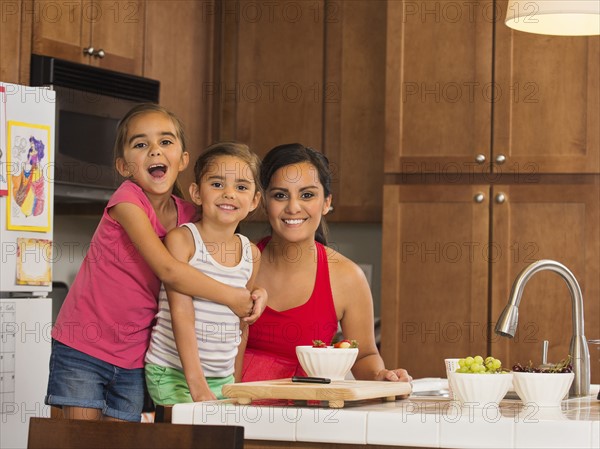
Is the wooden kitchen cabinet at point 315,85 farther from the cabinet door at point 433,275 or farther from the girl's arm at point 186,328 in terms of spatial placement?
the girl's arm at point 186,328

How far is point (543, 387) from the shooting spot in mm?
1682

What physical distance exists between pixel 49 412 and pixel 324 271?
1.02 meters

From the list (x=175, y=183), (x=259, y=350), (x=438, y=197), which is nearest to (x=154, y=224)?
(x=175, y=183)

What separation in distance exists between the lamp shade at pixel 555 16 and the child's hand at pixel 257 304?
0.80 m

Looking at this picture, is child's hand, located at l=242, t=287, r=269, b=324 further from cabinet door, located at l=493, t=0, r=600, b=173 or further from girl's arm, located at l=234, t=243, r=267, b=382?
cabinet door, located at l=493, t=0, r=600, b=173

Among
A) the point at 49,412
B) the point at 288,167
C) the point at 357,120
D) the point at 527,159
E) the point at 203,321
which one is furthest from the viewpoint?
the point at 357,120

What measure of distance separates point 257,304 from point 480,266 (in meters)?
1.66

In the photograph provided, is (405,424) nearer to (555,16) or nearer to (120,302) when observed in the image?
(120,302)

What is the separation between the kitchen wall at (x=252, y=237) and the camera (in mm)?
3807

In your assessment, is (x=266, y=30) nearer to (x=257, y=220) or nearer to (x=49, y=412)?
(x=257, y=220)

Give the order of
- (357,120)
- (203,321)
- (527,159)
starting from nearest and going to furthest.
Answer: (203,321) → (527,159) → (357,120)

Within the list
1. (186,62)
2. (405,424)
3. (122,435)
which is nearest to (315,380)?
(405,424)

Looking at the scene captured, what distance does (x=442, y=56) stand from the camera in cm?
353

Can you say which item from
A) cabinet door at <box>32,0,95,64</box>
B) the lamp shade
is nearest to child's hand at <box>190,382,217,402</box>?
the lamp shade
